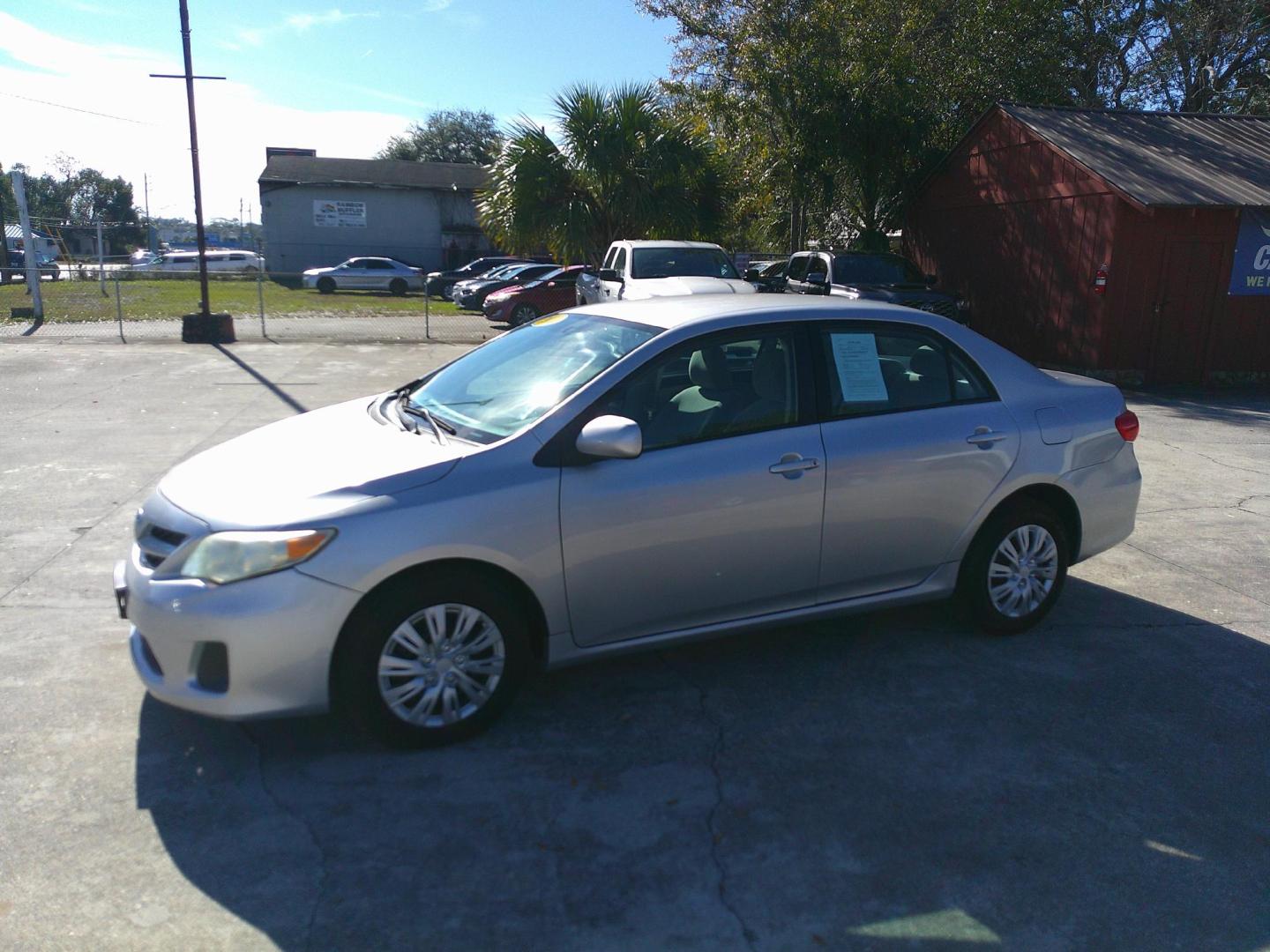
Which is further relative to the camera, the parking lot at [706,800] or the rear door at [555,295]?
the rear door at [555,295]

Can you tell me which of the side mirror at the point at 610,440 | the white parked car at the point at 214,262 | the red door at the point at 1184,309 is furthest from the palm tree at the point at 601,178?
the white parked car at the point at 214,262

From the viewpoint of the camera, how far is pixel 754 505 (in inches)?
170

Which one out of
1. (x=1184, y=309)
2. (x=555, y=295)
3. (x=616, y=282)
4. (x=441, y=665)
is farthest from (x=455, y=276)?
(x=441, y=665)

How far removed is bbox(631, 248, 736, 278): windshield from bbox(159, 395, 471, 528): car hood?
11.6 m

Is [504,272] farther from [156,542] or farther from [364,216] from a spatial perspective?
[156,542]

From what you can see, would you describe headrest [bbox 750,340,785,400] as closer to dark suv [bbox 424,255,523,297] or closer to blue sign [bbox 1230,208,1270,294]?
blue sign [bbox 1230,208,1270,294]

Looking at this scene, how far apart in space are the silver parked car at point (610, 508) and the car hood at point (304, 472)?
1 centimetres

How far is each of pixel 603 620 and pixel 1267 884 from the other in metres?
2.41

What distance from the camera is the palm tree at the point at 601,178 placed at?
19750 mm

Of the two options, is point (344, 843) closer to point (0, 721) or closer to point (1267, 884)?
point (0, 721)

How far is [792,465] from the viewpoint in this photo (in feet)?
14.5

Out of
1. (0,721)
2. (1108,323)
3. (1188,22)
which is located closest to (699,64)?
(1188,22)

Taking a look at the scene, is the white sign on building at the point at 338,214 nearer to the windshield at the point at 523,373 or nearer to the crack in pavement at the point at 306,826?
the windshield at the point at 523,373

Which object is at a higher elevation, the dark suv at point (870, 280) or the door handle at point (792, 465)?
the dark suv at point (870, 280)
